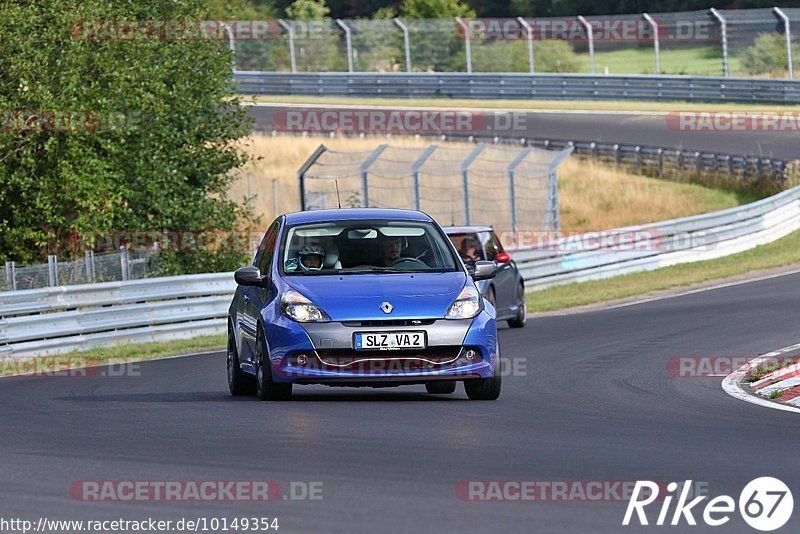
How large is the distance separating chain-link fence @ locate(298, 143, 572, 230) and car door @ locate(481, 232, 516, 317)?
7406 mm

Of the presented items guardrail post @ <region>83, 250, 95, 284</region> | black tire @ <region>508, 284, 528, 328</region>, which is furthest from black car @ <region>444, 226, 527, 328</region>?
guardrail post @ <region>83, 250, 95, 284</region>

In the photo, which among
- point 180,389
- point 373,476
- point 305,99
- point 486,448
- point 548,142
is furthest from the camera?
point 305,99

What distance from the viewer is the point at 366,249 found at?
12.4 meters

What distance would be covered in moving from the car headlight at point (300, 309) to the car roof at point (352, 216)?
3.64ft

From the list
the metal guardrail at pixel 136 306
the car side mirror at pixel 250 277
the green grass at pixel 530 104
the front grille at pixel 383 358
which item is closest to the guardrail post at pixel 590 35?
the green grass at pixel 530 104

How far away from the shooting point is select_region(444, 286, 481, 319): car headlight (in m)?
11.6

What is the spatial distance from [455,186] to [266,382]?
27.8m

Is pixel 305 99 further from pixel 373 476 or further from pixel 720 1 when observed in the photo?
pixel 373 476

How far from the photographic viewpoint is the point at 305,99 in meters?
59.3

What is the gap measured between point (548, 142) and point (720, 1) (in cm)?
3408

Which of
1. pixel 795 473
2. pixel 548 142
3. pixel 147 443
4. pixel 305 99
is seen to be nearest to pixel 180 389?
pixel 147 443

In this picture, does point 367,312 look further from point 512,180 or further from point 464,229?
point 512,180

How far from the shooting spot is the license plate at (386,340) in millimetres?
11414

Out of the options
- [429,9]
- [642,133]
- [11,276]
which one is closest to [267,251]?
[11,276]
